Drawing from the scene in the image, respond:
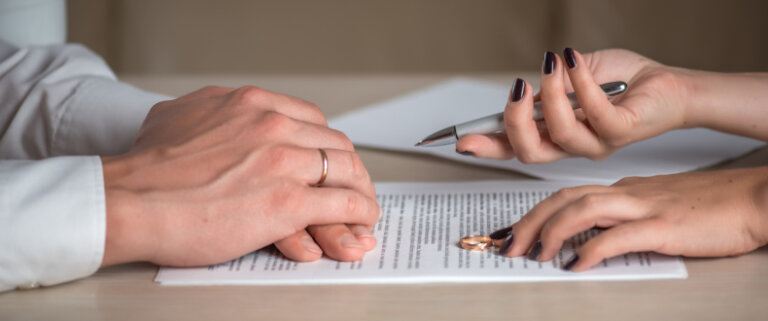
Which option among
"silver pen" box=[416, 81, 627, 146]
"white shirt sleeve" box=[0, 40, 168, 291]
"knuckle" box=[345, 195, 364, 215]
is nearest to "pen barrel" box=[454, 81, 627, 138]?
"silver pen" box=[416, 81, 627, 146]

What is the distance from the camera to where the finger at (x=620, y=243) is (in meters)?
0.69

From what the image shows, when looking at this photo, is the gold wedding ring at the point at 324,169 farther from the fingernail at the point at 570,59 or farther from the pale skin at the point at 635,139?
the fingernail at the point at 570,59

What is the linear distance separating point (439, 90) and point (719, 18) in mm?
1754

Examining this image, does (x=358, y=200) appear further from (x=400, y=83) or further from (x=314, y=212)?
(x=400, y=83)

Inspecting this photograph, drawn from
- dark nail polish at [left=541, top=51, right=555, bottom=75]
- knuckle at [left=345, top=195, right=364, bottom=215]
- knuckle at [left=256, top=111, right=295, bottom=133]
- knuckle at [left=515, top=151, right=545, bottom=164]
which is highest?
dark nail polish at [left=541, top=51, right=555, bottom=75]

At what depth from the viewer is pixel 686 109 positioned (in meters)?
0.99

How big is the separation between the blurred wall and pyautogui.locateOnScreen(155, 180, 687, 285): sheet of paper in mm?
2196

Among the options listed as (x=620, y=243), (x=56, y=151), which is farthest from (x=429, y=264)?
(x=56, y=151)

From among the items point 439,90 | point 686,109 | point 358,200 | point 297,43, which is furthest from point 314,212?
point 297,43

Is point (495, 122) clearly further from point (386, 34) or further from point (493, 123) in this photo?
point (386, 34)

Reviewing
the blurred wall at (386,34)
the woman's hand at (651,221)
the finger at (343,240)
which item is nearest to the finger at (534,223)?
the woman's hand at (651,221)

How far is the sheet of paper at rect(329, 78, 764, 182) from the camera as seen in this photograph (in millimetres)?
1045

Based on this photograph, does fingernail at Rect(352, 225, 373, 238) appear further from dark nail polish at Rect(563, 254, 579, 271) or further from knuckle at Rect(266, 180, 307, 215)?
dark nail polish at Rect(563, 254, 579, 271)

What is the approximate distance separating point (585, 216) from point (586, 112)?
204mm
